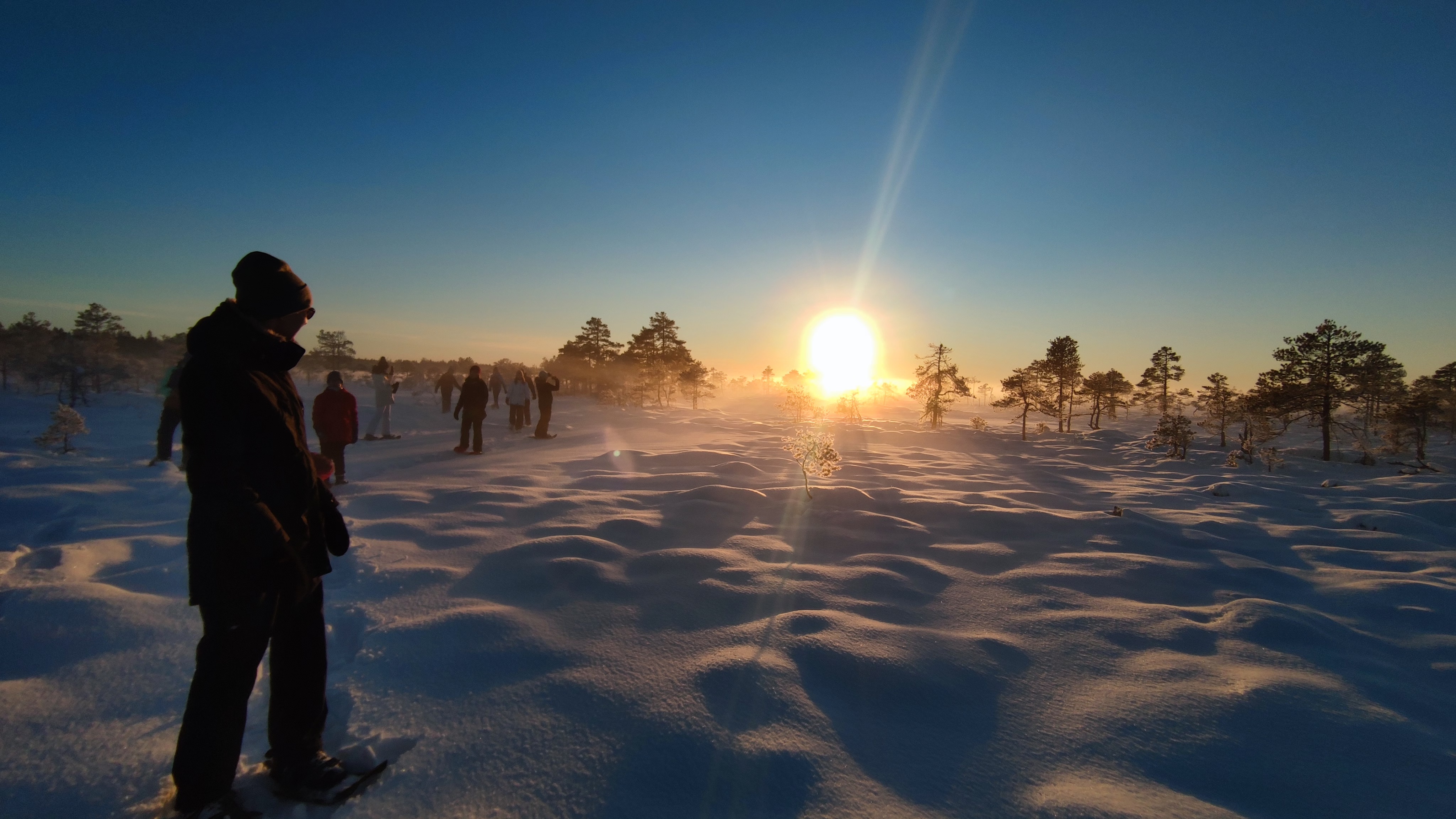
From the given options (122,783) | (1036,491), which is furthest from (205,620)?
(1036,491)

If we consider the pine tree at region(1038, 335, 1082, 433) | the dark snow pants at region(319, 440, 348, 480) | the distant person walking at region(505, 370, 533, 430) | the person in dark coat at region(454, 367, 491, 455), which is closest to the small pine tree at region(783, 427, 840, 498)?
the dark snow pants at region(319, 440, 348, 480)

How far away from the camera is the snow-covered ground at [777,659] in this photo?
180cm

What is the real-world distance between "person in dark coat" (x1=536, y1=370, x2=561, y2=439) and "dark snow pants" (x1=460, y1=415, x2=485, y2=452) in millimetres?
2239

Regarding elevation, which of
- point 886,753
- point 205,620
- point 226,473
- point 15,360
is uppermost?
point 15,360

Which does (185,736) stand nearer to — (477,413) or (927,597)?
(927,597)

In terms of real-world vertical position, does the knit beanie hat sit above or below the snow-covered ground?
above

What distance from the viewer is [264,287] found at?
5.82 ft

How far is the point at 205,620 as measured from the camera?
1.57m

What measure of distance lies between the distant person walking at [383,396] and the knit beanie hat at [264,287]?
1058cm

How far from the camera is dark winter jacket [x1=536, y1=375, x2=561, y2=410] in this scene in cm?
1262

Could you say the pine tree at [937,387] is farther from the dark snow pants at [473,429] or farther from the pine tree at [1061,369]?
the dark snow pants at [473,429]

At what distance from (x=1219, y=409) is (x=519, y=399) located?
2220 centimetres

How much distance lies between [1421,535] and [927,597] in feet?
21.7

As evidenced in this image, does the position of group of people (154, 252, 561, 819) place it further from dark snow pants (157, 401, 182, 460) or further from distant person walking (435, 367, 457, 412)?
distant person walking (435, 367, 457, 412)
